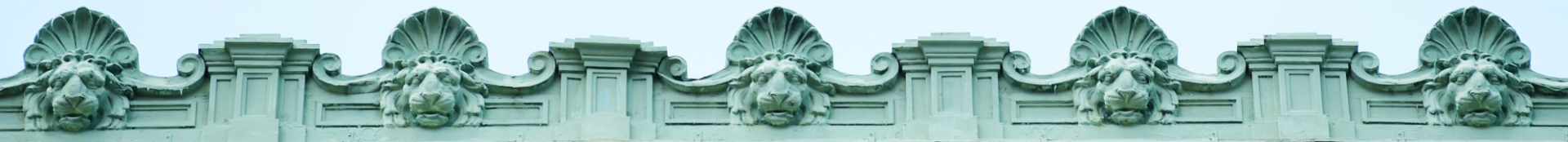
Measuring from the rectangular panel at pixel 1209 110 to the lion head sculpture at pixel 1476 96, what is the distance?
4.23ft

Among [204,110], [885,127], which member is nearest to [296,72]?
[204,110]

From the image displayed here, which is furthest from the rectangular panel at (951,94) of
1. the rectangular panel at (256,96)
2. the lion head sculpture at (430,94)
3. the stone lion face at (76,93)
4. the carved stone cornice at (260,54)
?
the stone lion face at (76,93)

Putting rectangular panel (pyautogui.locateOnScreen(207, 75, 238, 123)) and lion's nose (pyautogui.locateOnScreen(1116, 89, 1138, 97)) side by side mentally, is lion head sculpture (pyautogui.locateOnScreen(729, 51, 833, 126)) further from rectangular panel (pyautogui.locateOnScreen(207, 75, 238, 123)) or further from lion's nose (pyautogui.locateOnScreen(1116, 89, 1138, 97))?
rectangular panel (pyautogui.locateOnScreen(207, 75, 238, 123))

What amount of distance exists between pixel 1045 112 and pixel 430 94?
4074 mm

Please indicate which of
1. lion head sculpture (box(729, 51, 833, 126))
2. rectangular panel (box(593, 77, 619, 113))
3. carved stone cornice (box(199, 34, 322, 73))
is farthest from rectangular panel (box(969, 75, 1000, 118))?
carved stone cornice (box(199, 34, 322, 73))

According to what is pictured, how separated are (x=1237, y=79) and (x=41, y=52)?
313 inches

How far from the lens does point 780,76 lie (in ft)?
122

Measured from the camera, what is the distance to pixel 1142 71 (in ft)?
122

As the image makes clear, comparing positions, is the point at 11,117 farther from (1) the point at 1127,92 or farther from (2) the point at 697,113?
(1) the point at 1127,92

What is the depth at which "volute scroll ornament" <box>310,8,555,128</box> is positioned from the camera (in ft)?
122

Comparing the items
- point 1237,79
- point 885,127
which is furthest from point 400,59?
point 1237,79

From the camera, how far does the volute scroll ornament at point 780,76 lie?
37.1 metres

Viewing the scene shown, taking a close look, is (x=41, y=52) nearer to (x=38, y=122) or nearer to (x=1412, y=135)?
(x=38, y=122)

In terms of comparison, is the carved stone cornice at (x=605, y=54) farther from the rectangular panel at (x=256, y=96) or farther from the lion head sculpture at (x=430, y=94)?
the rectangular panel at (x=256, y=96)
